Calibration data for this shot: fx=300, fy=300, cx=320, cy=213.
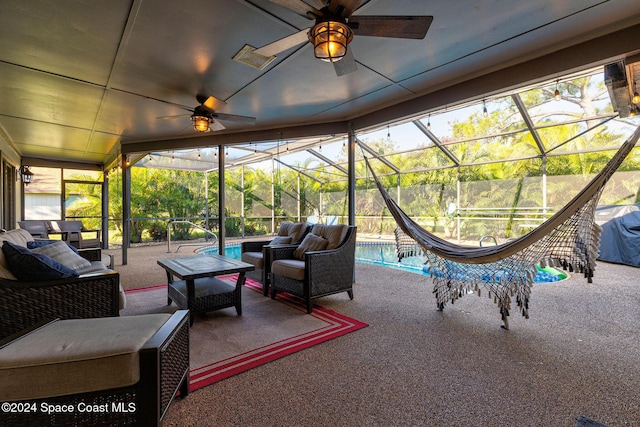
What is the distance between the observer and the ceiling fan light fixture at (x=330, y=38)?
74.2 inches

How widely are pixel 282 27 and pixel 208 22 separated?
55 cm

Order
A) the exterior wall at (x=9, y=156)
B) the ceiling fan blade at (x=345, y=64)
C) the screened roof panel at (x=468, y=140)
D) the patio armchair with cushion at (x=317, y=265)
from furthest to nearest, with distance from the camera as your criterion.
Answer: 1. the exterior wall at (x=9, y=156)
2. the screened roof panel at (x=468, y=140)
3. the patio armchair with cushion at (x=317, y=265)
4. the ceiling fan blade at (x=345, y=64)

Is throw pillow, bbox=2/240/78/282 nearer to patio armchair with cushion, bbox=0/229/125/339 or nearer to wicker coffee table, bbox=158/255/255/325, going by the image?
patio armchair with cushion, bbox=0/229/125/339

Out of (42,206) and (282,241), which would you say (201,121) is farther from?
(42,206)

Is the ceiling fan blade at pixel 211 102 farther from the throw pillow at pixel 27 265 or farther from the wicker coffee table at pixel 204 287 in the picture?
the throw pillow at pixel 27 265

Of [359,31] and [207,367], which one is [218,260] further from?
[359,31]

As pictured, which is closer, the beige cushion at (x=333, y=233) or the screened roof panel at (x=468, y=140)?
the beige cushion at (x=333, y=233)

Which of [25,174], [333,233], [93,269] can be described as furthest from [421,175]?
[25,174]

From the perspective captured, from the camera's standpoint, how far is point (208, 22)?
2.24 m

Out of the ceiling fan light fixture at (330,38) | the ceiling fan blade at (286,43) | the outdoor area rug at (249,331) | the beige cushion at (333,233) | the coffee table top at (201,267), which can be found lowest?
the outdoor area rug at (249,331)

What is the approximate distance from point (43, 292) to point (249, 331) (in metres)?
1.44

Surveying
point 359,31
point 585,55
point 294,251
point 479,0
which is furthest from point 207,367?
point 585,55

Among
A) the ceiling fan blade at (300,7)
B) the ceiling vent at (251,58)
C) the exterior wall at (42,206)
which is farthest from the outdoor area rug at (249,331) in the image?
the exterior wall at (42,206)

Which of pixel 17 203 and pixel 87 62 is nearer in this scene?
pixel 87 62
